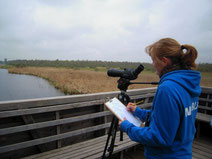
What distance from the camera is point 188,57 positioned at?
974 millimetres

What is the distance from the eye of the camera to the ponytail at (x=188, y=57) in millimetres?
971

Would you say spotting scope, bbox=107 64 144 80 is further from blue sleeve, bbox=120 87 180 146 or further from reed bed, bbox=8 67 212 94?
reed bed, bbox=8 67 212 94

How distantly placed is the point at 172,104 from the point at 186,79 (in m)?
0.21

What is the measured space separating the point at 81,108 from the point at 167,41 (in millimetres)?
1911

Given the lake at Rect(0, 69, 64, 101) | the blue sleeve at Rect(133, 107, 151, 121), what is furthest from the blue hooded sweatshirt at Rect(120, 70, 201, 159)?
the lake at Rect(0, 69, 64, 101)

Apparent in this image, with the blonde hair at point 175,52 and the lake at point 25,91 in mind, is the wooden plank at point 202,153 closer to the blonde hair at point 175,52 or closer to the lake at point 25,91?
the blonde hair at point 175,52

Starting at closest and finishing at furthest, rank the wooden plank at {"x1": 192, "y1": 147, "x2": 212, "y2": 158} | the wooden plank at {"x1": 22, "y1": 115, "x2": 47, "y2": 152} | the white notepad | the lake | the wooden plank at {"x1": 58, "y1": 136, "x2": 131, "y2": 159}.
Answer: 1. the white notepad
2. the wooden plank at {"x1": 22, "y1": 115, "x2": 47, "y2": 152}
3. the wooden plank at {"x1": 58, "y1": 136, "x2": 131, "y2": 159}
4. the wooden plank at {"x1": 192, "y1": 147, "x2": 212, "y2": 158}
5. the lake

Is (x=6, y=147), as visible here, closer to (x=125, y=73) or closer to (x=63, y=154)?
(x=63, y=154)

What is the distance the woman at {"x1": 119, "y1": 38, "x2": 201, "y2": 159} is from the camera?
2.73 feet

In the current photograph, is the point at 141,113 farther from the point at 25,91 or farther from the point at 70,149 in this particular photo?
the point at 25,91

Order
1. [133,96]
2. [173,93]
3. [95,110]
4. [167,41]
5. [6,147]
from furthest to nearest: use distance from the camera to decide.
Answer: [133,96] → [95,110] → [6,147] → [167,41] → [173,93]

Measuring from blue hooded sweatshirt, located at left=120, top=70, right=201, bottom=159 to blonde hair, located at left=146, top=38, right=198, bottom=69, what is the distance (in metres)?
0.08

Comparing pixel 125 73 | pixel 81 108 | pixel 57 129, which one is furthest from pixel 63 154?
pixel 125 73

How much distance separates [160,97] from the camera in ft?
2.80
